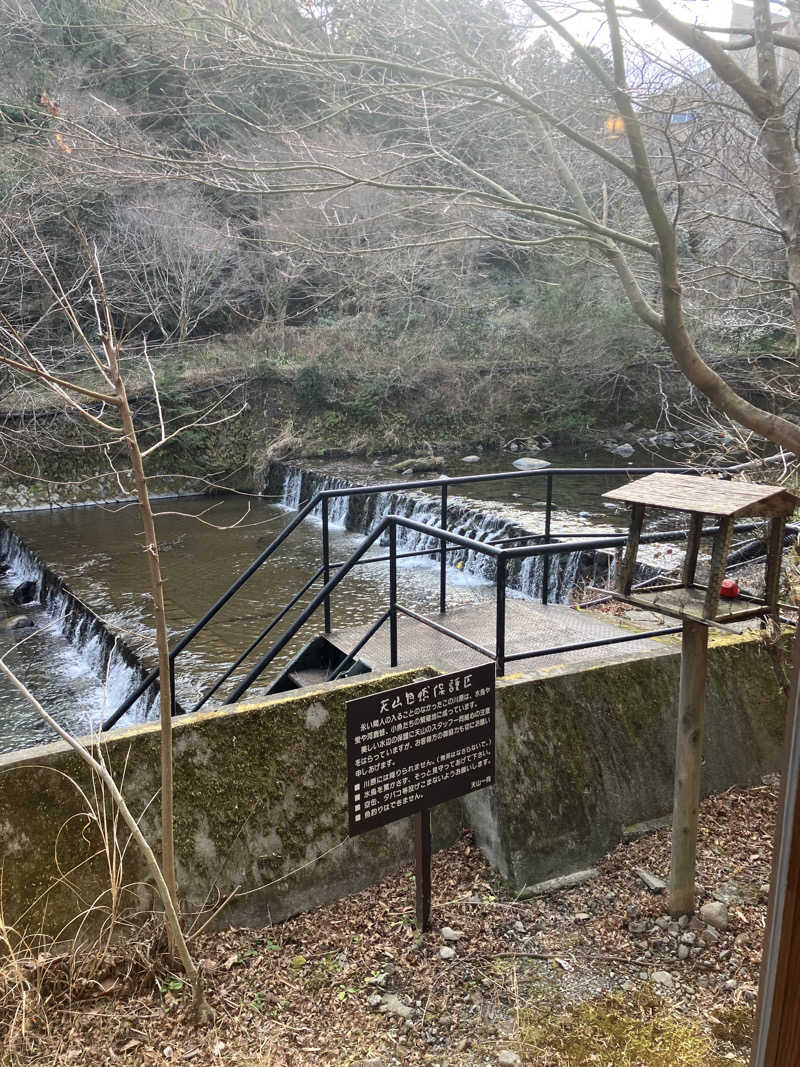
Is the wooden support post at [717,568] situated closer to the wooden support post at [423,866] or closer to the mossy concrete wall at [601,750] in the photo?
the mossy concrete wall at [601,750]

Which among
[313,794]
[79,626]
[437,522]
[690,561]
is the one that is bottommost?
[79,626]

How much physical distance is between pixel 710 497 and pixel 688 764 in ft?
3.97

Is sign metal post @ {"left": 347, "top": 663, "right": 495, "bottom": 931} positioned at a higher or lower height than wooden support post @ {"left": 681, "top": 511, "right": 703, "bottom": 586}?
lower

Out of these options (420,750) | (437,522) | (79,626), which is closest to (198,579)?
(79,626)

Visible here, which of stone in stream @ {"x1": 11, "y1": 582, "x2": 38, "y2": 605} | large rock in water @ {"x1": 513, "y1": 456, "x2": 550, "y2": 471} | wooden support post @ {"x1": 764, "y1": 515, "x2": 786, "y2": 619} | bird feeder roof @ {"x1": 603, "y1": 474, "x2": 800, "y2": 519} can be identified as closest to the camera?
bird feeder roof @ {"x1": 603, "y1": 474, "x2": 800, "y2": 519}

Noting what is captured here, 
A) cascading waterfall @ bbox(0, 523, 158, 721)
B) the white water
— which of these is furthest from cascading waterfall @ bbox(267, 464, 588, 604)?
the white water

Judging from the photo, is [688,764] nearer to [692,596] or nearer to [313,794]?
[692,596]

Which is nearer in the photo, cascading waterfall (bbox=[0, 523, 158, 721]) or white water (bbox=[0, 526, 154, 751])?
white water (bbox=[0, 526, 154, 751])

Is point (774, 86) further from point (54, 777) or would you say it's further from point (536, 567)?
point (536, 567)

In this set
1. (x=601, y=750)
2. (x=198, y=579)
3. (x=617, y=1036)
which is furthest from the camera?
(x=198, y=579)

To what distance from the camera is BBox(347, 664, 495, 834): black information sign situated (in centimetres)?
317

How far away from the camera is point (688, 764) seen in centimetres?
341

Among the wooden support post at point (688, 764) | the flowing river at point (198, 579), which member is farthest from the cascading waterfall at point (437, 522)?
the wooden support post at point (688, 764)

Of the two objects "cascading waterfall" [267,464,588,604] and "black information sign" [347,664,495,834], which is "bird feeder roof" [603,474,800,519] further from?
"cascading waterfall" [267,464,588,604]
